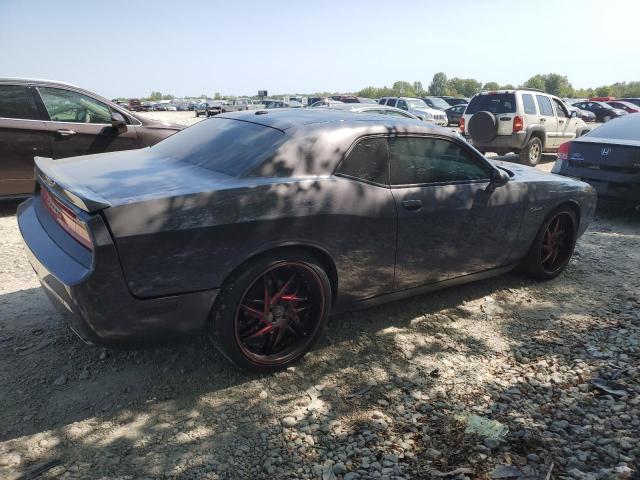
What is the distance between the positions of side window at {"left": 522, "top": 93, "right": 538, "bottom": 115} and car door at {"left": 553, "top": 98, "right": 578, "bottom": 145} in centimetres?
107

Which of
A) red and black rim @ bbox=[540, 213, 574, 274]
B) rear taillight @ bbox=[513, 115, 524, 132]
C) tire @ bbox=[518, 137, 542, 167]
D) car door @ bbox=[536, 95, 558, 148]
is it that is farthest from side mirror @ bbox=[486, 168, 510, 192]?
car door @ bbox=[536, 95, 558, 148]

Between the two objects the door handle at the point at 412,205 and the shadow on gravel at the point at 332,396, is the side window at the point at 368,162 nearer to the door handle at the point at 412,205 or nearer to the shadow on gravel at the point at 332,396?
the door handle at the point at 412,205

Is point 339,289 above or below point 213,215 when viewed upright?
below

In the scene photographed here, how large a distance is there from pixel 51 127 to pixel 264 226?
15.9 feet

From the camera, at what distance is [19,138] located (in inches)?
239

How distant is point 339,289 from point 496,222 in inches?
62.3

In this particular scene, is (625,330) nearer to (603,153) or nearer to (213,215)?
(213,215)

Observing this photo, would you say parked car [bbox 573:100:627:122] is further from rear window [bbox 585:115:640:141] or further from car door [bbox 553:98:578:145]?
rear window [bbox 585:115:640:141]

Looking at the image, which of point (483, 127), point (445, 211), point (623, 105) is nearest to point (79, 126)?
point (445, 211)

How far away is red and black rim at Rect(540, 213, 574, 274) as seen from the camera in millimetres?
4637

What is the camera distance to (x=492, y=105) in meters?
11.9

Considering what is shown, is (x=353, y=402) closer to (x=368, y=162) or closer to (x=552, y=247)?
(x=368, y=162)

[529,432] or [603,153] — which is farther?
[603,153]

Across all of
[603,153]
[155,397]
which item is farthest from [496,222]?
[603,153]
